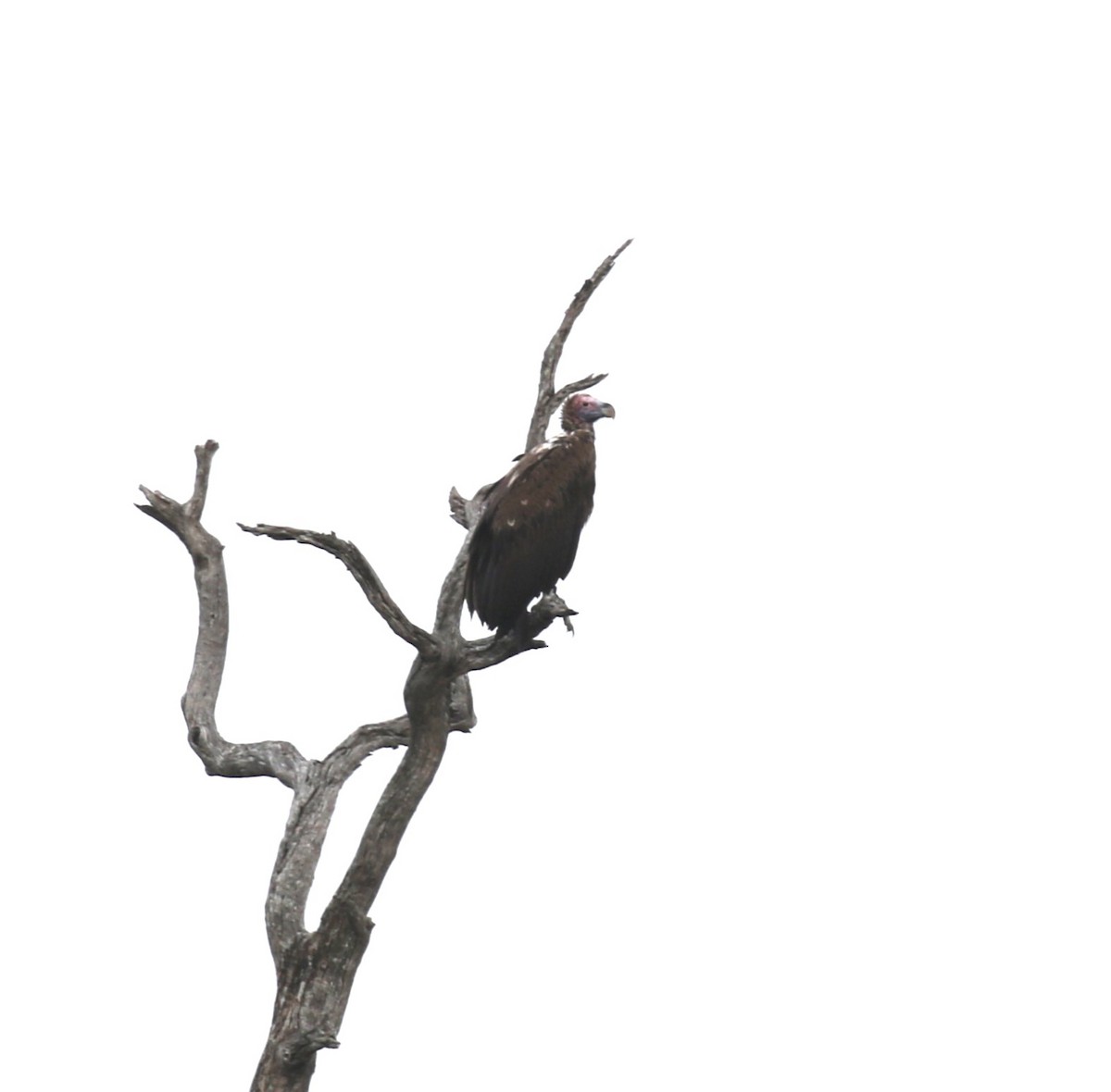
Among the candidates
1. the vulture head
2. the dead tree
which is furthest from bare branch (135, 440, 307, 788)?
the vulture head

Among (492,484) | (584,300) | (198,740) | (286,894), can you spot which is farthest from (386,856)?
(584,300)

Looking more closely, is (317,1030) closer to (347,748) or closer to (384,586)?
(347,748)

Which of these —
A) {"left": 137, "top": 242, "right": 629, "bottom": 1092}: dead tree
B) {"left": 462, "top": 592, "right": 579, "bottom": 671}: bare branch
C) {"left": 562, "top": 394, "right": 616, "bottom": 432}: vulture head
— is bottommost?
{"left": 137, "top": 242, "right": 629, "bottom": 1092}: dead tree

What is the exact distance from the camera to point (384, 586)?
8.13 m

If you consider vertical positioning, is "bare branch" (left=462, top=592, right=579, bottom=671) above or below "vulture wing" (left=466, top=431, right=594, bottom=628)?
below

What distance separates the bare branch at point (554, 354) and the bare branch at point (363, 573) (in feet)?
4.92

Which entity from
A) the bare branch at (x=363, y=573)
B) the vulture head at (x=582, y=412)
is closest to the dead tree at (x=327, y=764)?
the bare branch at (x=363, y=573)

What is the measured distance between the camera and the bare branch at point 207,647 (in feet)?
29.6

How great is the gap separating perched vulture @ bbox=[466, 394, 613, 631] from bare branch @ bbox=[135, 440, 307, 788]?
138cm

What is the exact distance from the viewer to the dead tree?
8.30 metres

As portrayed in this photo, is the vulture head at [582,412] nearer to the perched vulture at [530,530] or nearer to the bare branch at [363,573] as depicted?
the perched vulture at [530,530]

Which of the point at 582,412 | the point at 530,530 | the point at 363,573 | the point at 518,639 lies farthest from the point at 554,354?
the point at 363,573

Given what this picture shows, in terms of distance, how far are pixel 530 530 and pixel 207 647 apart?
75.4 inches

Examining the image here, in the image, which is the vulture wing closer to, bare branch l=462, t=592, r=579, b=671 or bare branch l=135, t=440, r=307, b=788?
bare branch l=462, t=592, r=579, b=671
